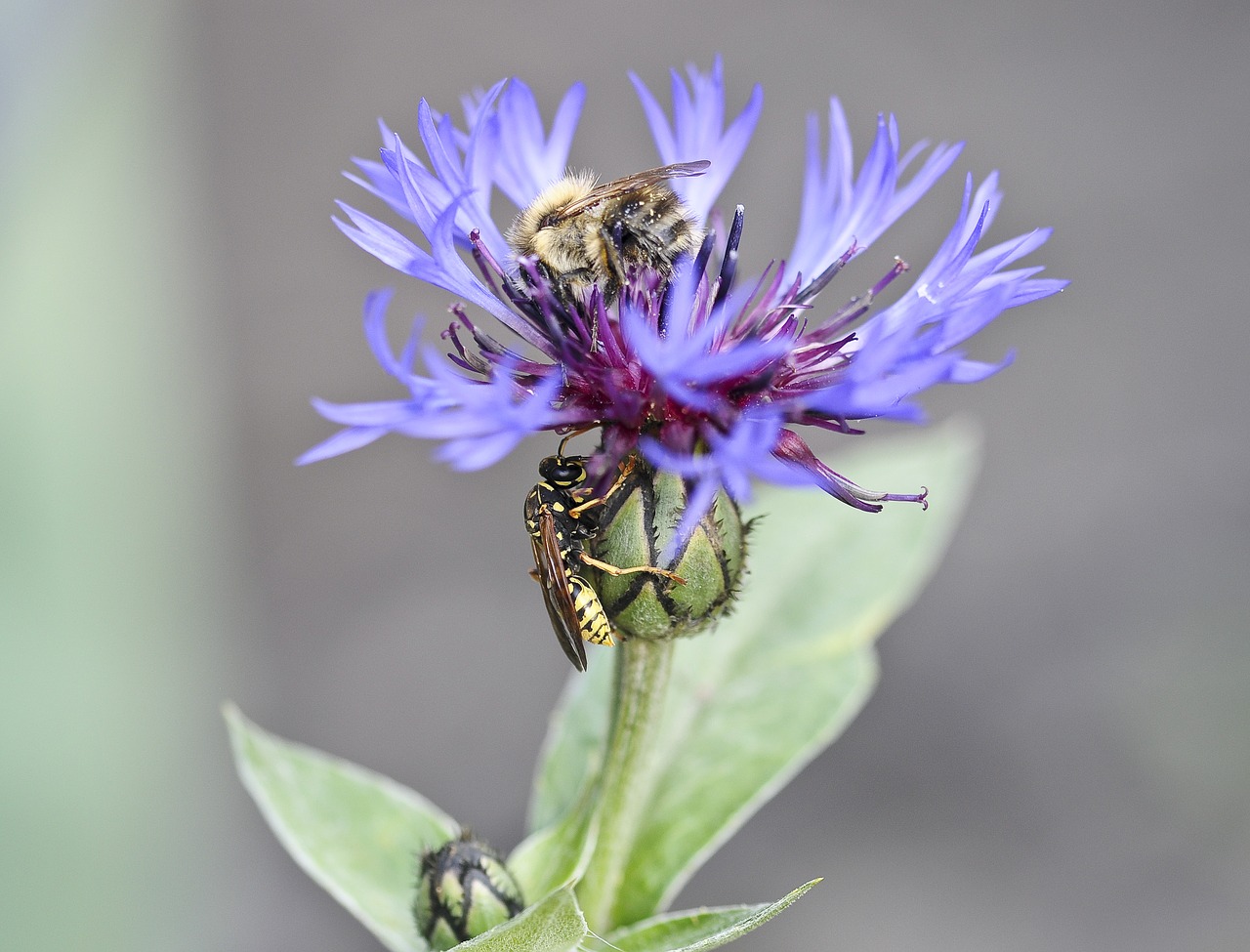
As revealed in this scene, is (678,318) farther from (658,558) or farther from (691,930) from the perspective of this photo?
(691,930)

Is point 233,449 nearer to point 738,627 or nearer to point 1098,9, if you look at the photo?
point 738,627

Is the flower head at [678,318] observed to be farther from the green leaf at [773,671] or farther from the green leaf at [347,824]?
the green leaf at [347,824]

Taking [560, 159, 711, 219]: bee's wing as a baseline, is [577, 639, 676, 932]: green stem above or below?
below

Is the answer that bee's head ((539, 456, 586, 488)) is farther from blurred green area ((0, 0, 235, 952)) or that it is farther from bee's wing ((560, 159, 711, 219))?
blurred green area ((0, 0, 235, 952))

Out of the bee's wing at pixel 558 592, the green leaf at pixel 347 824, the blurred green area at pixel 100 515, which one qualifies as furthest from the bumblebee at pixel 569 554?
the blurred green area at pixel 100 515

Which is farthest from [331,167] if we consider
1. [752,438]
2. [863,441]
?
[752,438]

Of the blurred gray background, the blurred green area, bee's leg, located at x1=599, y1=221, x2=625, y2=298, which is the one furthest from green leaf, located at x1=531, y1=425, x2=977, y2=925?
the blurred gray background
